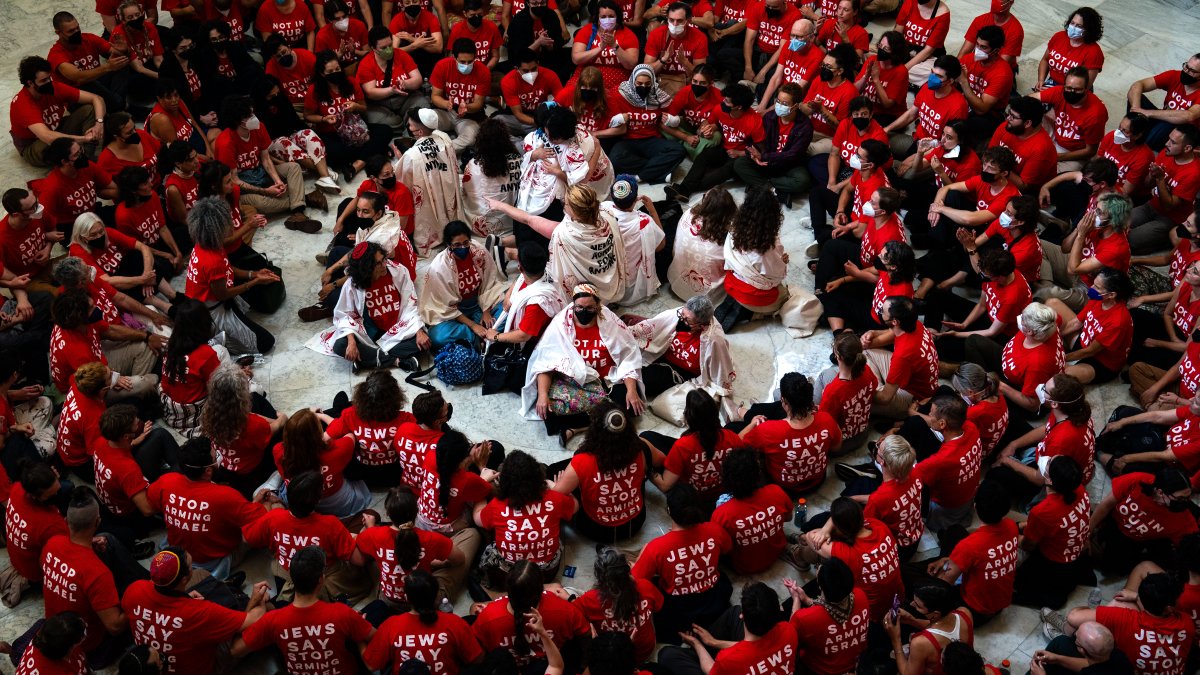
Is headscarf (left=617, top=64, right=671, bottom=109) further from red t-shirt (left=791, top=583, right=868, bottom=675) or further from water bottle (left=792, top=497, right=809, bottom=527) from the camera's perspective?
red t-shirt (left=791, top=583, right=868, bottom=675)

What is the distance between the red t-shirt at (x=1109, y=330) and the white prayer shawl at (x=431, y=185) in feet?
18.4

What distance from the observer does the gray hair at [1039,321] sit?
8.74 meters

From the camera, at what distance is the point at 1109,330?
9344 millimetres

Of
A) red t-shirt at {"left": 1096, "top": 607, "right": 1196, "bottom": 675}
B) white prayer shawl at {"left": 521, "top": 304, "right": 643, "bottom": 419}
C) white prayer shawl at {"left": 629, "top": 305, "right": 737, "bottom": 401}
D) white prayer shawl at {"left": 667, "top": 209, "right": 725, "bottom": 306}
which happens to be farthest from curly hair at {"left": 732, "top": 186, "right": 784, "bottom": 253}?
red t-shirt at {"left": 1096, "top": 607, "right": 1196, "bottom": 675}

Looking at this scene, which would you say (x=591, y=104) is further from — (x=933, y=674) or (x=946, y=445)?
(x=933, y=674)

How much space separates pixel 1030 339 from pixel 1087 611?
2.26 m

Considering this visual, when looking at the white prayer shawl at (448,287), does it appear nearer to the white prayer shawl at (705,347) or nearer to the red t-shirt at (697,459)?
the white prayer shawl at (705,347)

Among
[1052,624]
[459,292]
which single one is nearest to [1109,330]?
[1052,624]

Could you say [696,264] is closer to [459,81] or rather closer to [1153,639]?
[459,81]

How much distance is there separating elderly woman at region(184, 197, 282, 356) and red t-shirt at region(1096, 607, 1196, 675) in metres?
6.85

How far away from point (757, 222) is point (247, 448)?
4406mm

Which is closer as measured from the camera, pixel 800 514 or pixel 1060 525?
pixel 1060 525

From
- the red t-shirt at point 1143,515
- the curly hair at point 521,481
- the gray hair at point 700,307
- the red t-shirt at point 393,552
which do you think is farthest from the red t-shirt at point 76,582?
the red t-shirt at point 1143,515

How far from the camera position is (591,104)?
1180 cm
